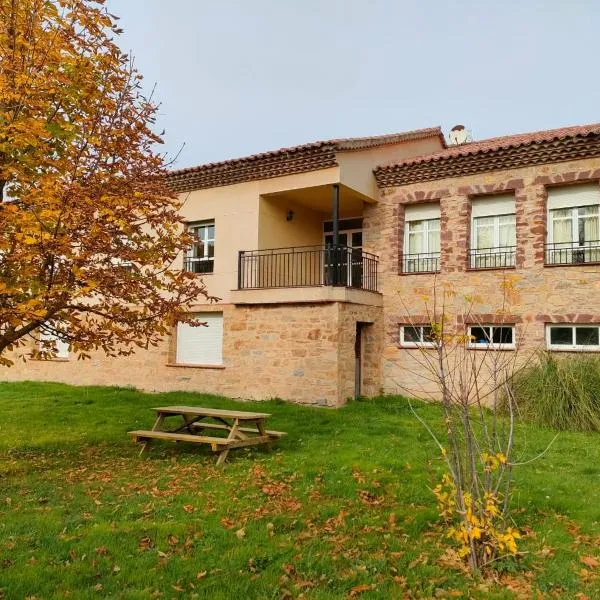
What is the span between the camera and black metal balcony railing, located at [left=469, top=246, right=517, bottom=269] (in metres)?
12.5

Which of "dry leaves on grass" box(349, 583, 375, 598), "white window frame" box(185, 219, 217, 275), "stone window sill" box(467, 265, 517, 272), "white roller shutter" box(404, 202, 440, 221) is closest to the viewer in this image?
"dry leaves on grass" box(349, 583, 375, 598)

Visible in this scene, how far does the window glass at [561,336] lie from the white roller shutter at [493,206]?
277 cm

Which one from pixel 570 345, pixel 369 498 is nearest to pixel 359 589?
pixel 369 498

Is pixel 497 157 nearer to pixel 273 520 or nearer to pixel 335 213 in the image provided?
pixel 335 213

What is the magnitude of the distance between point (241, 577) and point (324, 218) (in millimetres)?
12816

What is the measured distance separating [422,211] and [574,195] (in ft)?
11.0

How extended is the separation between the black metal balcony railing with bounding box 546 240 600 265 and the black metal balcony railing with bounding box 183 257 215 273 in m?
8.02

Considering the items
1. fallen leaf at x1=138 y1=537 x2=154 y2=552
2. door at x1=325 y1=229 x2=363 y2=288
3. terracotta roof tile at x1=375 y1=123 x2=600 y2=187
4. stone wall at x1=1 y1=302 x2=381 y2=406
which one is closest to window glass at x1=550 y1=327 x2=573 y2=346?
terracotta roof tile at x1=375 y1=123 x2=600 y2=187

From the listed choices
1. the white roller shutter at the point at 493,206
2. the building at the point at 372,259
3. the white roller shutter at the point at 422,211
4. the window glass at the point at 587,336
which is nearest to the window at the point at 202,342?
the building at the point at 372,259

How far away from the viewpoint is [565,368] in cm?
1044

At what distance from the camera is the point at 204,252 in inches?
590

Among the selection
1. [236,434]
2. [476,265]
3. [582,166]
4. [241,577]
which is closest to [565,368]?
[476,265]

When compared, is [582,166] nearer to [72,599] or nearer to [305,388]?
[305,388]

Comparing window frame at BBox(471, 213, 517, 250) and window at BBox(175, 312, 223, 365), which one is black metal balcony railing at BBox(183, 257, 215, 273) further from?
window frame at BBox(471, 213, 517, 250)
